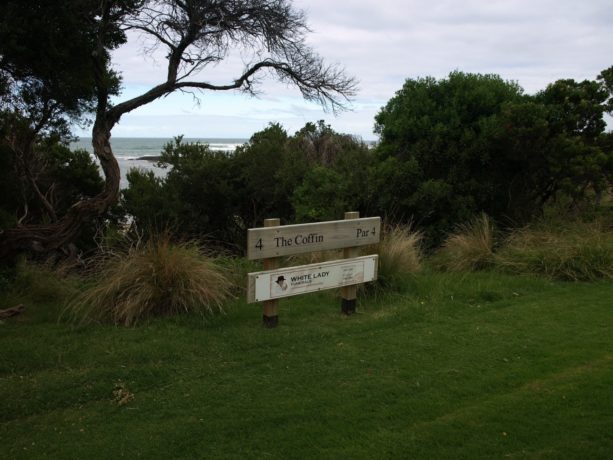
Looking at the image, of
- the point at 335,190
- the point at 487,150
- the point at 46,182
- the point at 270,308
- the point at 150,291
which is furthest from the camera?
the point at 46,182

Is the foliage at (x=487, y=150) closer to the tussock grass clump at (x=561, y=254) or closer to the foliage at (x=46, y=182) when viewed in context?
the tussock grass clump at (x=561, y=254)

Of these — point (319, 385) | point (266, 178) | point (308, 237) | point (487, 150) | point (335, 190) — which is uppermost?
point (487, 150)

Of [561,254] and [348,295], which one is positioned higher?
[561,254]

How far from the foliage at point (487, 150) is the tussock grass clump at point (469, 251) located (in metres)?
0.92

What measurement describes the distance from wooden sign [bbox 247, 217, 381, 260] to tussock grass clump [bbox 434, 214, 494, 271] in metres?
2.72

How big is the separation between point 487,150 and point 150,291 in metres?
6.77

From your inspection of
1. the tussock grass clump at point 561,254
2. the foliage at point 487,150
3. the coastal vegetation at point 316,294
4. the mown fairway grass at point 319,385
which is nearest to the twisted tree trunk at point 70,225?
the coastal vegetation at point 316,294

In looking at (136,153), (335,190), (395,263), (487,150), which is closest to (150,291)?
(395,263)

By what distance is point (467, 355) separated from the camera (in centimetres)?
496

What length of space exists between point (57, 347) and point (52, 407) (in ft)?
4.01

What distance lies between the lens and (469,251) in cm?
888

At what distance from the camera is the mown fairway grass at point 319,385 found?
345cm

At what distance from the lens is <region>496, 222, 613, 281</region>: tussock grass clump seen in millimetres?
8031

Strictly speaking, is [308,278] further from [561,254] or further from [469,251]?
[561,254]
